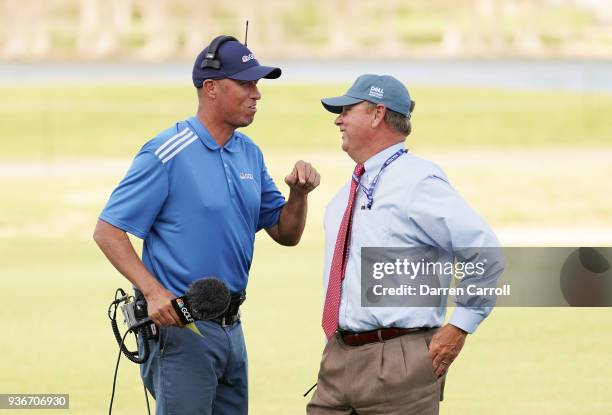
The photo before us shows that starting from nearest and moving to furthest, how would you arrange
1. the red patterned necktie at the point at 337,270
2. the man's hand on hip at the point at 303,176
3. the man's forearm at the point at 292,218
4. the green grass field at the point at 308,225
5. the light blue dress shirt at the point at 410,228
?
1. the light blue dress shirt at the point at 410,228
2. the red patterned necktie at the point at 337,270
3. the man's hand on hip at the point at 303,176
4. the man's forearm at the point at 292,218
5. the green grass field at the point at 308,225

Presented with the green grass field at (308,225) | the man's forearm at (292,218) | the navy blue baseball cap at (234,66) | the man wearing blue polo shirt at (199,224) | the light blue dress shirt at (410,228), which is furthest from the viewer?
the green grass field at (308,225)

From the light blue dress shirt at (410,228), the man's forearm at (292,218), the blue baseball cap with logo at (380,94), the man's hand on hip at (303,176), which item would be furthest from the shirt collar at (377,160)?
the man's forearm at (292,218)

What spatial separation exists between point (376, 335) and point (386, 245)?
0.35 metres

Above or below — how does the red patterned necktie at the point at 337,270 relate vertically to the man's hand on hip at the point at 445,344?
above

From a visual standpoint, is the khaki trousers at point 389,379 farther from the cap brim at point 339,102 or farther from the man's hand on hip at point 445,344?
the cap brim at point 339,102

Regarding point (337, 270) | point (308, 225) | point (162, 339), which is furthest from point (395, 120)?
point (308, 225)

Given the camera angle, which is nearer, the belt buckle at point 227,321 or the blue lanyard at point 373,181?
the blue lanyard at point 373,181

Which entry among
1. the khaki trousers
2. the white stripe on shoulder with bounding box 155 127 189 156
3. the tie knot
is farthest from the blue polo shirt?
the khaki trousers

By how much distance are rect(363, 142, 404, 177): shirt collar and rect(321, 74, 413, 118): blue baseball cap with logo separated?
151 millimetres

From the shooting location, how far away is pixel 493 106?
42.6 m

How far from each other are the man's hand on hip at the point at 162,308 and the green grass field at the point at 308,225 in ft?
11.0

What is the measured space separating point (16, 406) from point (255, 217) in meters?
3.52

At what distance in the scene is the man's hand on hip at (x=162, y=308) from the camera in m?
5.48

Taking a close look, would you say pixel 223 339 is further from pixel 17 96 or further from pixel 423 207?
pixel 17 96
